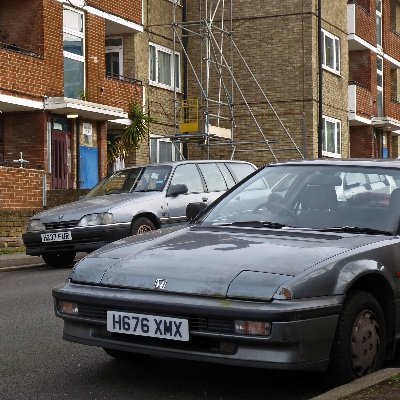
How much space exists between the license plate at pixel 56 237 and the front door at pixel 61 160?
37.0 ft

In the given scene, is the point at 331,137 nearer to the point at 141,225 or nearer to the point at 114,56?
the point at 114,56

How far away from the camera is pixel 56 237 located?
1527cm

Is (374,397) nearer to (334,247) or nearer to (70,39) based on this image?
(334,247)

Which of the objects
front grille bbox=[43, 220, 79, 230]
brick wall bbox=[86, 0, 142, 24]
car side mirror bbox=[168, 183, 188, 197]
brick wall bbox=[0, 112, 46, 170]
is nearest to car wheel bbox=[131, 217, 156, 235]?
car side mirror bbox=[168, 183, 188, 197]

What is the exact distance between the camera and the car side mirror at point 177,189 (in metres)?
15.4

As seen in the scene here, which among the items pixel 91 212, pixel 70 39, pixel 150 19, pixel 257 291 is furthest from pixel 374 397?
pixel 150 19

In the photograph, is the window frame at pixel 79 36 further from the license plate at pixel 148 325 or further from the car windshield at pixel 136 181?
the license plate at pixel 148 325

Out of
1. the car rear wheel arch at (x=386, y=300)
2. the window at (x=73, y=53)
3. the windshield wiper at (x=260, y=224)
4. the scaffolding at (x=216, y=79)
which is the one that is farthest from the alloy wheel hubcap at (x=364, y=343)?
the scaffolding at (x=216, y=79)

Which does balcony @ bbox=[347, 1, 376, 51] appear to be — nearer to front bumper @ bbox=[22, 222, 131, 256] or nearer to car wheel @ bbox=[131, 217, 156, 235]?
car wheel @ bbox=[131, 217, 156, 235]

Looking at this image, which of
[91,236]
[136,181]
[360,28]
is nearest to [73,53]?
[136,181]

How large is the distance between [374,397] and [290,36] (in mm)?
30353

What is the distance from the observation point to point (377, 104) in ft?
143

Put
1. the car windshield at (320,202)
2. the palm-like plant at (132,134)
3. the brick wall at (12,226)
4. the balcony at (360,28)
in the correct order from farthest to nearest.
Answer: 1. the balcony at (360,28)
2. the palm-like plant at (132,134)
3. the brick wall at (12,226)
4. the car windshield at (320,202)

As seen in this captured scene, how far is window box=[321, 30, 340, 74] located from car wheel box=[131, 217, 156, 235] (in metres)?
22.0
